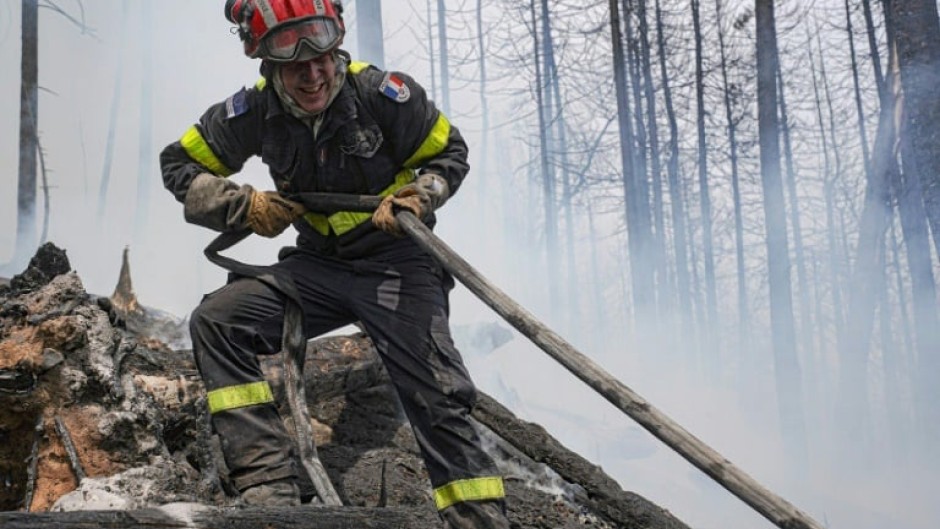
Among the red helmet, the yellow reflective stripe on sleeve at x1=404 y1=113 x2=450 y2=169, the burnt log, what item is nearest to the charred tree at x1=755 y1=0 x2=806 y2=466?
the yellow reflective stripe on sleeve at x1=404 y1=113 x2=450 y2=169

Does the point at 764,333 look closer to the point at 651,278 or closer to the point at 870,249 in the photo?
the point at 651,278

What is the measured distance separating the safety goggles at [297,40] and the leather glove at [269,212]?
0.45 m

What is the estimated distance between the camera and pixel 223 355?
2.80 m

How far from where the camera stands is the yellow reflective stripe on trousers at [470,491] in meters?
2.84

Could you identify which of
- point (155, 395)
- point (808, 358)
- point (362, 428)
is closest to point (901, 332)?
point (808, 358)

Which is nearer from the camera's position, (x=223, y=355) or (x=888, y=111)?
(x=223, y=355)

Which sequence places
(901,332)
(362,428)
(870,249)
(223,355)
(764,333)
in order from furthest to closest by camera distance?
(764,333) < (901,332) < (870,249) < (362,428) < (223,355)

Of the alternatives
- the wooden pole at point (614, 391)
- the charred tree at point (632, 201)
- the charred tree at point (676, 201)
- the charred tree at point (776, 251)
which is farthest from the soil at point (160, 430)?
the charred tree at point (676, 201)

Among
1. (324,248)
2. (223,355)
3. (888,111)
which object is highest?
(888,111)

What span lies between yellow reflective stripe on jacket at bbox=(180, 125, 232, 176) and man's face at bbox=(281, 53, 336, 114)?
0.38 metres

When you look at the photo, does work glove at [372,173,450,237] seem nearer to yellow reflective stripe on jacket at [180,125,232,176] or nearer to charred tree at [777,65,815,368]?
yellow reflective stripe on jacket at [180,125,232,176]

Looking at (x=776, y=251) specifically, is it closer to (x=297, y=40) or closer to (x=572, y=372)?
(x=572, y=372)

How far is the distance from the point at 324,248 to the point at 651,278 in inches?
422

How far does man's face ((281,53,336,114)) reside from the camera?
2.88m
